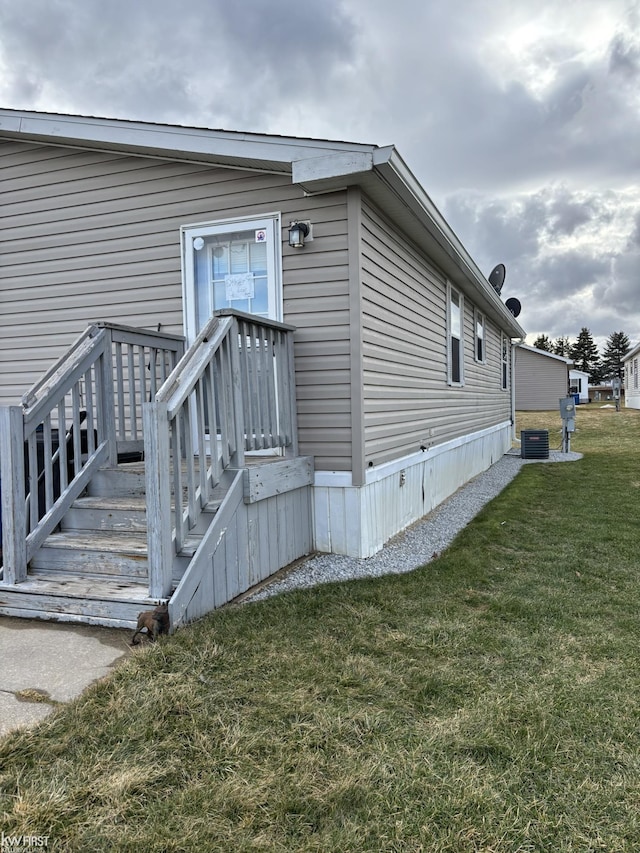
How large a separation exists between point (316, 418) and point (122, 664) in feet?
8.03

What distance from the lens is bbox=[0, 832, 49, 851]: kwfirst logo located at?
158 cm

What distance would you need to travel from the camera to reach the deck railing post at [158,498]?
9.73 ft

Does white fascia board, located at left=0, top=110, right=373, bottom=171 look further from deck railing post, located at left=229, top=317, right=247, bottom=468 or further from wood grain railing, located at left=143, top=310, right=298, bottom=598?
deck railing post, located at left=229, top=317, right=247, bottom=468

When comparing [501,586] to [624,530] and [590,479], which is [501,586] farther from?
[590,479]

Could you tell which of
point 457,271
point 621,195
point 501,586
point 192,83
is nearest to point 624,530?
point 501,586

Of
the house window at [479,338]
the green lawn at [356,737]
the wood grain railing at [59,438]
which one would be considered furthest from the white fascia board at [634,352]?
the wood grain railing at [59,438]

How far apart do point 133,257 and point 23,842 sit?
15.1ft

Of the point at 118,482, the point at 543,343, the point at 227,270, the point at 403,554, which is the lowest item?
the point at 403,554

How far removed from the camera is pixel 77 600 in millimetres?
3184

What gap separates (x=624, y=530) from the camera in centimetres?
567

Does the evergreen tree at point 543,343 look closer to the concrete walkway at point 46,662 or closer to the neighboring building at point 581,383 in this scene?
the neighboring building at point 581,383

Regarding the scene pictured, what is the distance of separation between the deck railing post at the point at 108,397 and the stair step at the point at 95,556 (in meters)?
0.81

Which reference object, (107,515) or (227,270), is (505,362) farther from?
(107,515)

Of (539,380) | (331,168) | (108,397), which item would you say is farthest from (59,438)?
(539,380)
